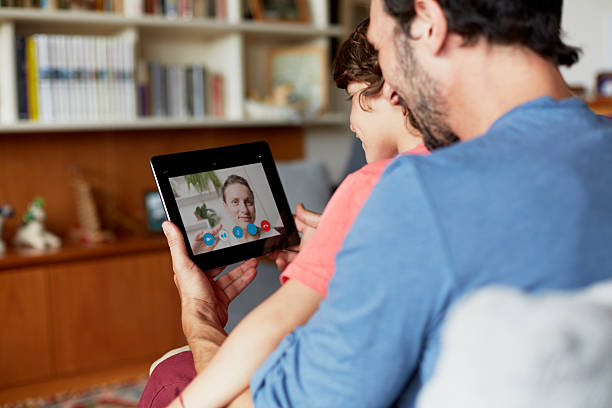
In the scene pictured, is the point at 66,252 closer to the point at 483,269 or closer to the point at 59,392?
the point at 59,392

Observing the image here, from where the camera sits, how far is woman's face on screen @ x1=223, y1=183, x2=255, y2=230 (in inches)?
42.1

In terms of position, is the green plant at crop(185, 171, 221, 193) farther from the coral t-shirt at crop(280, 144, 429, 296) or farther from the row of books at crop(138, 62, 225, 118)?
the row of books at crop(138, 62, 225, 118)

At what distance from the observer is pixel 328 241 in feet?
2.62

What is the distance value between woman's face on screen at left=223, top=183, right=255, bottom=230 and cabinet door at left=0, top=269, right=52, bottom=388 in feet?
5.13

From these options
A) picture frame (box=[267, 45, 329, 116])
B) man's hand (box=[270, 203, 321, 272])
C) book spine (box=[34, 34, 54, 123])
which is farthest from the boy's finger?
picture frame (box=[267, 45, 329, 116])

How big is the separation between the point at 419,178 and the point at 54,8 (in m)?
2.26

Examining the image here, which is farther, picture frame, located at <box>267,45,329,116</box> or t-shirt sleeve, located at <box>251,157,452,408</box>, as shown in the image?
picture frame, located at <box>267,45,329,116</box>

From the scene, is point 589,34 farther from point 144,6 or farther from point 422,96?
point 422,96

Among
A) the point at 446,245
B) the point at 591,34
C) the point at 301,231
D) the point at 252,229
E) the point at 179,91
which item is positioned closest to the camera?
the point at 446,245

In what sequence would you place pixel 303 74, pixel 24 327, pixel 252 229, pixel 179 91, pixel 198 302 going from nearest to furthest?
pixel 198 302 → pixel 252 229 → pixel 24 327 → pixel 179 91 → pixel 303 74

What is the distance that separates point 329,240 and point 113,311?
1912 mm

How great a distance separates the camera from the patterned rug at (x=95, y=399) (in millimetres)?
2350

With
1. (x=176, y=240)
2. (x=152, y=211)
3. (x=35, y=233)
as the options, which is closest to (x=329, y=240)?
(x=176, y=240)

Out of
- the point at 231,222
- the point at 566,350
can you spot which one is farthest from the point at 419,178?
the point at 231,222
